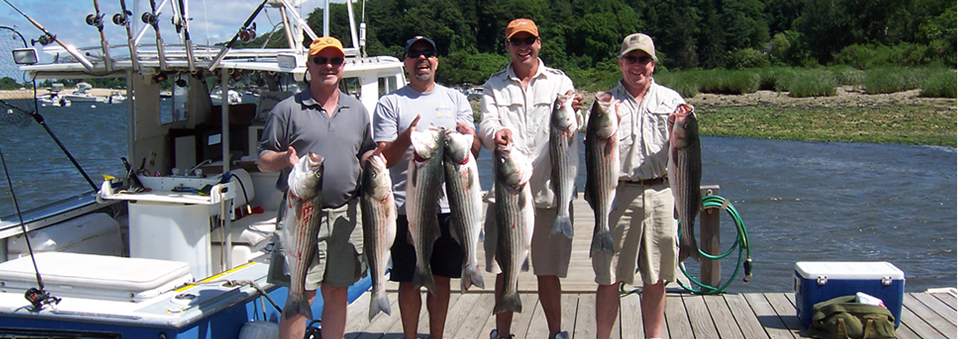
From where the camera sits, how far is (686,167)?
12.1 feet

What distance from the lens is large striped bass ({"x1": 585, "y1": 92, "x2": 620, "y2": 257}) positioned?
12.0 feet

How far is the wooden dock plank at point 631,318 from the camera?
4809mm

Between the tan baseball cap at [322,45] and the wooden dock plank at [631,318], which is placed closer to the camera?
the tan baseball cap at [322,45]

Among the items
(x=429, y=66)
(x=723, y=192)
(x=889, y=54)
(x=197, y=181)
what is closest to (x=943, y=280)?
(x=723, y=192)

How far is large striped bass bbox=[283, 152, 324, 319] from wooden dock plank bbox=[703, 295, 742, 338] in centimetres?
272

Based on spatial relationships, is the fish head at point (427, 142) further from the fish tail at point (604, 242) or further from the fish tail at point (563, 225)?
the fish tail at point (604, 242)

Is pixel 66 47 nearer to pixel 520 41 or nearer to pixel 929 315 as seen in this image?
pixel 520 41

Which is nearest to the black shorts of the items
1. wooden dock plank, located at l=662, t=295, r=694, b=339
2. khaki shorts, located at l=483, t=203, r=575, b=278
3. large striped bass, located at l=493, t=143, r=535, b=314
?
khaki shorts, located at l=483, t=203, r=575, b=278


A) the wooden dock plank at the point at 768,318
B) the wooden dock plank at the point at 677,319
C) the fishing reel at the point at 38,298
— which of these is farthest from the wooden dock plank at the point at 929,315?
the fishing reel at the point at 38,298

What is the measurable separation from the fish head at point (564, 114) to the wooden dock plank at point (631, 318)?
1759mm

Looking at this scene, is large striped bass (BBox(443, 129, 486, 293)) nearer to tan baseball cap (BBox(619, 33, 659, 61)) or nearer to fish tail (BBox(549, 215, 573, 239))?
fish tail (BBox(549, 215, 573, 239))

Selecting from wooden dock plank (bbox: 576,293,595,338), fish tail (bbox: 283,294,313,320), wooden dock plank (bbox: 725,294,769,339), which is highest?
fish tail (bbox: 283,294,313,320)

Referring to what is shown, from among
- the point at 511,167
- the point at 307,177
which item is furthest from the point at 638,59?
the point at 307,177

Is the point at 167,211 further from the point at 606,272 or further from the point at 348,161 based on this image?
the point at 606,272
